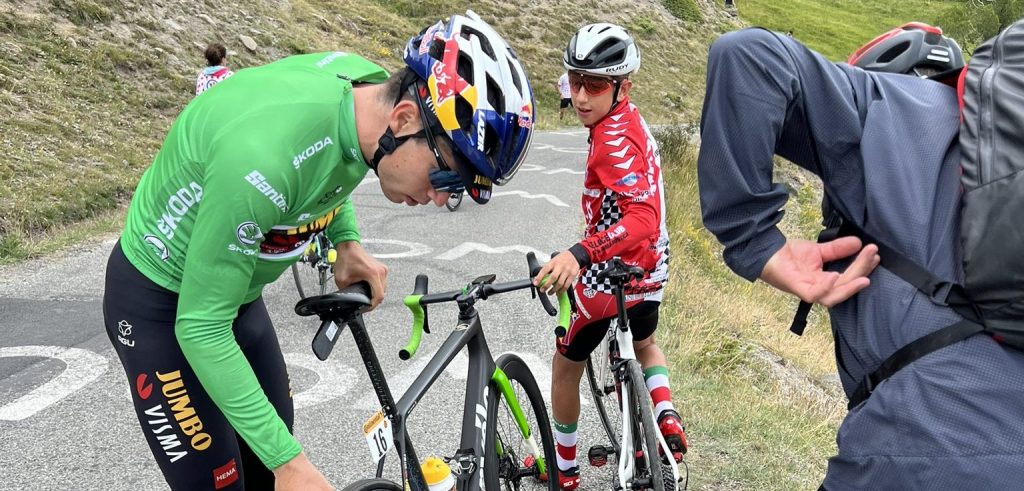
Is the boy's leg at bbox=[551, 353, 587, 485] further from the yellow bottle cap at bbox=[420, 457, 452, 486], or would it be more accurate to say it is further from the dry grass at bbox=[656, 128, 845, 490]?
the yellow bottle cap at bbox=[420, 457, 452, 486]

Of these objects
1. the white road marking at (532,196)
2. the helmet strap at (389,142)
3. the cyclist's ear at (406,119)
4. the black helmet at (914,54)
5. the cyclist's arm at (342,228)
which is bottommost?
the white road marking at (532,196)

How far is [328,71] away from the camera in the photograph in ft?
7.86

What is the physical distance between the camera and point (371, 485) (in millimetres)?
2428

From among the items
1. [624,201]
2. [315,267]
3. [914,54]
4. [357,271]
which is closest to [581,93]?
[624,201]

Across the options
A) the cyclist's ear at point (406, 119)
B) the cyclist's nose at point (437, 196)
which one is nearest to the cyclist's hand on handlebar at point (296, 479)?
the cyclist's nose at point (437, 196)

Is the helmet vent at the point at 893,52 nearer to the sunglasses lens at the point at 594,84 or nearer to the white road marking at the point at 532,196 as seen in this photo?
the sunglasses lens at the point at 594,84

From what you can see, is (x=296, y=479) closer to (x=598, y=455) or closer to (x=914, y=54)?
(x=914, y=54)

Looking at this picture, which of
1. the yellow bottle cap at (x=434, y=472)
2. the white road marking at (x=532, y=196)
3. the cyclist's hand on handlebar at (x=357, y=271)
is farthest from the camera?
the white road marking at (x=532, y=196)

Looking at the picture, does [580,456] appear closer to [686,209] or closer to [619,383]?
[619,383]

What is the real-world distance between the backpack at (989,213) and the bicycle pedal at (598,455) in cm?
270

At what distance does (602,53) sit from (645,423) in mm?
1760

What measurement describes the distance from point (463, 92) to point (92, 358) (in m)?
4.50

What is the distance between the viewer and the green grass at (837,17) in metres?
73.0

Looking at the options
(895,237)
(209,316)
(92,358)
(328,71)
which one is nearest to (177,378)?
(209,316)
